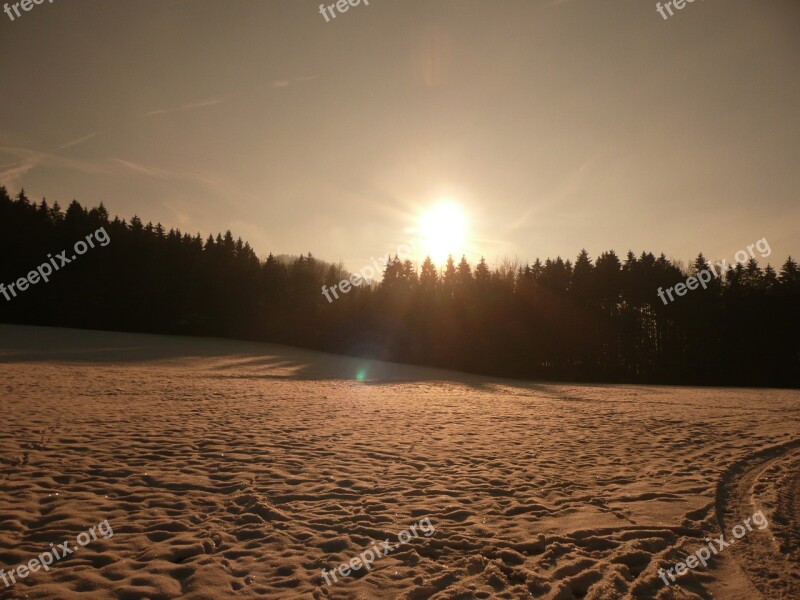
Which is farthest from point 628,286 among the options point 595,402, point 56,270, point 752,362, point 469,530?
point 56,270

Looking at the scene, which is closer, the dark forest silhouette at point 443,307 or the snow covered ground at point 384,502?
the snow covered ground at point 384,502

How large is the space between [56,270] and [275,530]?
7494cm

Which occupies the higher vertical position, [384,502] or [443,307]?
[443,307]

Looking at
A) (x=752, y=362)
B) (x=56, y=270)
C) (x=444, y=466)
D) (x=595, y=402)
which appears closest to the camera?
(x=444, y=466)

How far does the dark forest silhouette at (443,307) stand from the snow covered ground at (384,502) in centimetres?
4239

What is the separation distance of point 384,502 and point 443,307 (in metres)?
54.9

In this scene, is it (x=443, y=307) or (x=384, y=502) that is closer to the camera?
(x=384, y=502)

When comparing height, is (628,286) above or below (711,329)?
above

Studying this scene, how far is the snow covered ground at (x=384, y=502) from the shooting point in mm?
5062

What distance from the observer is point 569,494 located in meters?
8.07

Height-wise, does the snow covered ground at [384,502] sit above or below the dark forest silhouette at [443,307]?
below

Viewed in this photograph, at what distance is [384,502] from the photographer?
749 centimetres

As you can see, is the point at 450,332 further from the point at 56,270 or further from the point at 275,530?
the point at 56,270

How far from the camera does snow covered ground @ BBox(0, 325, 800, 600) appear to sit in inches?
199
